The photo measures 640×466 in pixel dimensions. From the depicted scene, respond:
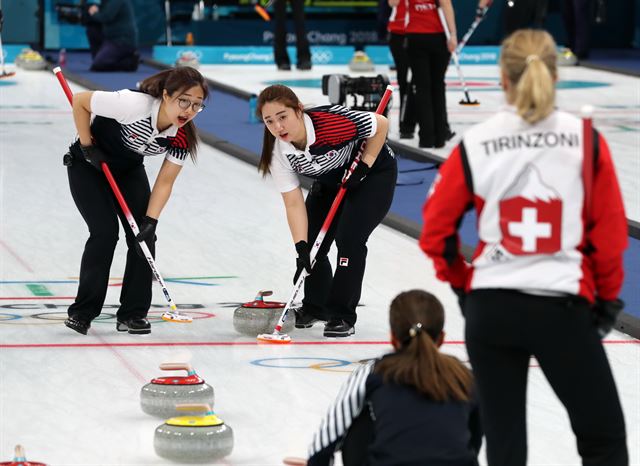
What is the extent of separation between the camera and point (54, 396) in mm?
5219

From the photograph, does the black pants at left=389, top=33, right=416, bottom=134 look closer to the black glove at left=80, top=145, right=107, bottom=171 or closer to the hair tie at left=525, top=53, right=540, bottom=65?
the black glove at left=80, top=145, right=107, bottom=171

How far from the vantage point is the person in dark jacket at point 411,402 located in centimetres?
324

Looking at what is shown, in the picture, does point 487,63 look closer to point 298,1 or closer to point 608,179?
point 298,1

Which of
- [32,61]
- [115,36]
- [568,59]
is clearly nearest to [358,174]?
[115,36]

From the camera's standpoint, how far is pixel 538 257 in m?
3.31

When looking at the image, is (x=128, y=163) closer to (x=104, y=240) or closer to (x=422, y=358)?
(x=104, y=240)

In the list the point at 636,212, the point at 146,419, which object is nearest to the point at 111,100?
the point at 146,419

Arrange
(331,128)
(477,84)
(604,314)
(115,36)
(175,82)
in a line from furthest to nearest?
(115,36)
(477,84)
(331,128)
(175,82)
(604,314)

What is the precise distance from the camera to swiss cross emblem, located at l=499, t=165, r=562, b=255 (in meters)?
3.29

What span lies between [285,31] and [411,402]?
50.1 feet

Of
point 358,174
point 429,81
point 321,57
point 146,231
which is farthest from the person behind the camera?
point 321,57

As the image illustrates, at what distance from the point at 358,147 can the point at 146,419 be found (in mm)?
1653

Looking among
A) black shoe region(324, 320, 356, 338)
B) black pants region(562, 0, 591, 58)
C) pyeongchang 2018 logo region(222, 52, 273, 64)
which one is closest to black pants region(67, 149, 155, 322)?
black shoe region(324, 320, 356, 338)

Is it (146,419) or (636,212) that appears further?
(636,212)
